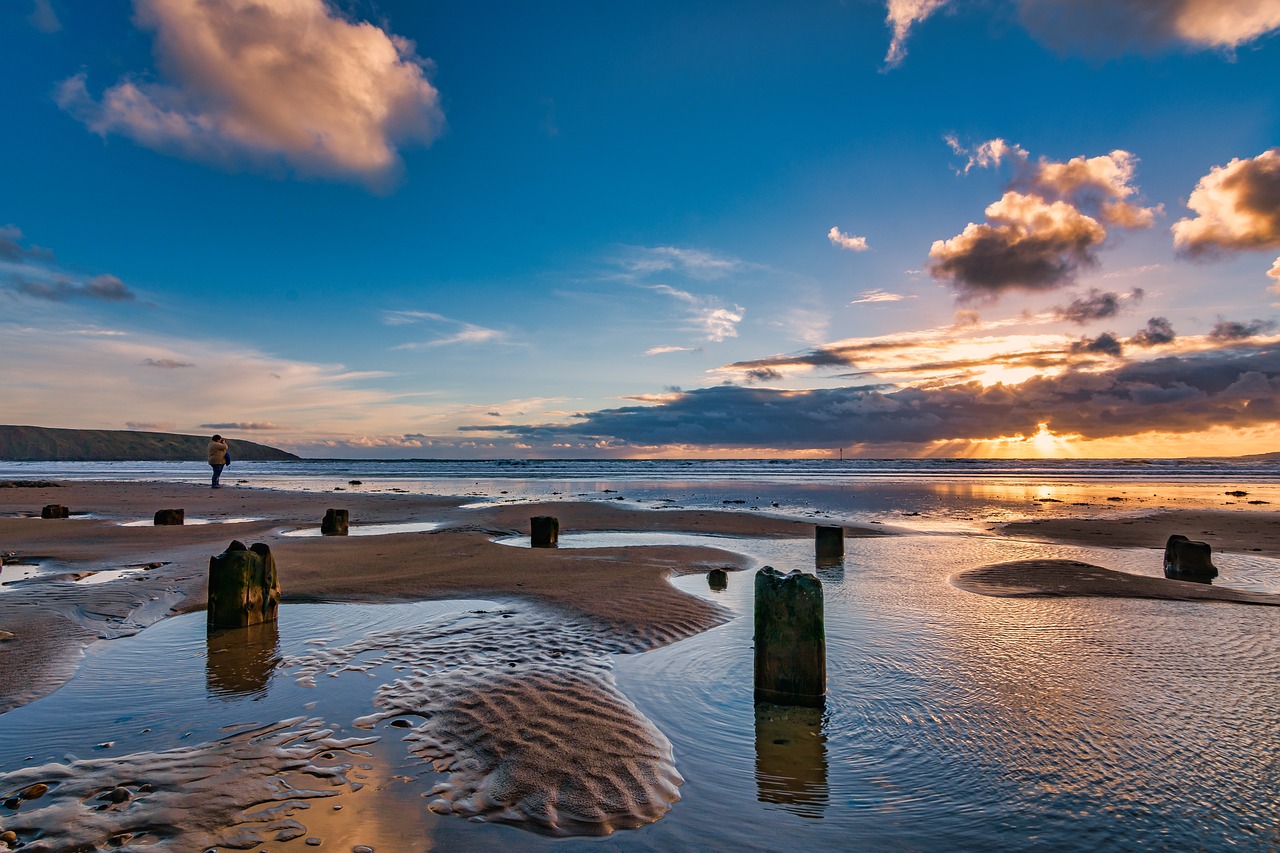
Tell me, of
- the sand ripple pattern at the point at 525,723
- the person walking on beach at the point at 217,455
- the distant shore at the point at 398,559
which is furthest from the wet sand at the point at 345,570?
the person walking on beach at the point at 217,455

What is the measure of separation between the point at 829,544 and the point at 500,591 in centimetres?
635

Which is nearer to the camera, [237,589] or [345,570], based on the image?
[237,589]

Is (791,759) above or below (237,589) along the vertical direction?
below

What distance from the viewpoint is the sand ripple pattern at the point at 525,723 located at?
360 cm

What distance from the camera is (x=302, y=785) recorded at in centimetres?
371

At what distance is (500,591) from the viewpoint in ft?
30.2

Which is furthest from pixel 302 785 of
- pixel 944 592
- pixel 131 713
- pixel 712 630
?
pixel 944 592

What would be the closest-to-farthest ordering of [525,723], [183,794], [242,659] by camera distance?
[183,794] → [525,723] → [242,659]

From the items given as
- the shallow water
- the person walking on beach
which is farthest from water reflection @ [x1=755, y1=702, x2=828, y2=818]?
the person walking on beach

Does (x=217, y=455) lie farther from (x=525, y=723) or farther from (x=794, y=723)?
(x=794, y=723)

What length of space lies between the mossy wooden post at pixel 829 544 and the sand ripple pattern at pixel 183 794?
9530 mm

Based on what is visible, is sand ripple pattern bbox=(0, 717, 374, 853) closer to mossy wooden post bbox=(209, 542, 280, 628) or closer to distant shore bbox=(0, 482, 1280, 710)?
distant shore bbox=(0, 482, 1280, 710)

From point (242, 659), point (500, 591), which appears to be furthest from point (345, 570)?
point (242, 659)

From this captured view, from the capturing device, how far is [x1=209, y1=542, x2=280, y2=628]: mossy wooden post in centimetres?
690
